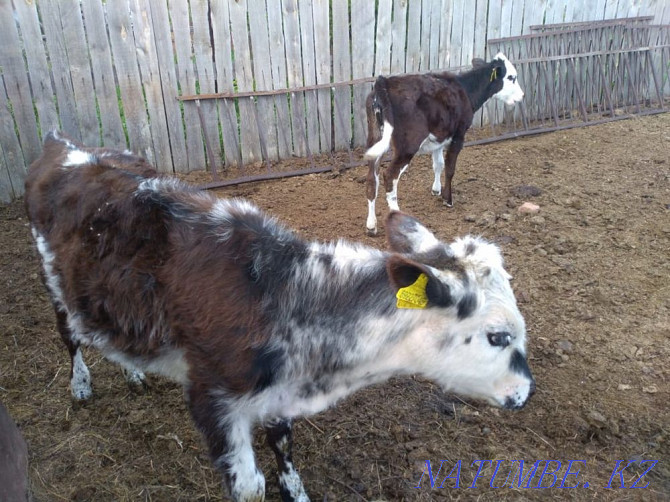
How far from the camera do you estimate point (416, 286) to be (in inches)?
81.8

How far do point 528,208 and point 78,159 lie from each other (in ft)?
14.7

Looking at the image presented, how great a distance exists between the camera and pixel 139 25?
615cm

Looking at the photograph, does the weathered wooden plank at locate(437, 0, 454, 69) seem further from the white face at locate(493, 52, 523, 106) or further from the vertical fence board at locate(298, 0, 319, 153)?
the vertical fence board at locate(298, 0, 319, 153)

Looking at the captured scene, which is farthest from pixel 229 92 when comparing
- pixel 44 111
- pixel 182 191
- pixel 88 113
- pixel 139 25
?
pixel 182 191

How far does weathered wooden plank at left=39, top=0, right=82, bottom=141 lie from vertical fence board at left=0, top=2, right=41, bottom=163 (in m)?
0.30

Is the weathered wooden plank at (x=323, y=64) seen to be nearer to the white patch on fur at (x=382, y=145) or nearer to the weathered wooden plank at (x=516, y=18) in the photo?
the white patch on fur at (x=382, y=145)

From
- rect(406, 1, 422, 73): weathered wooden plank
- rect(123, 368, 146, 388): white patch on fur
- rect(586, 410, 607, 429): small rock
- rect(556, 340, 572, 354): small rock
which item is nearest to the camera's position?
rect(586, 410, 607, 429): small rock

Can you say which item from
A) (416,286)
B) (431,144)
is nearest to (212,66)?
(431,144)

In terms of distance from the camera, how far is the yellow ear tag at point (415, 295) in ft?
6.79

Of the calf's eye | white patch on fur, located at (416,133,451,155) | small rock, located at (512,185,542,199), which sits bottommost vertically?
small rock, located at (512,185,542,199)

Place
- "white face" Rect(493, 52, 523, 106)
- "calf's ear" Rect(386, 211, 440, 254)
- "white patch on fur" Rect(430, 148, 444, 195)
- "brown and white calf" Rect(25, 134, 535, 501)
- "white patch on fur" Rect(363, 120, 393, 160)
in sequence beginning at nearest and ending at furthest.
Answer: "brown and white calf" Rect(25, 134, 535, 501) → "calf's ear" Rect(386, 211, 440, 254) → "white patch on fur" Rect(363, 120, 393, 160) → "white patch on fur" Rect(430, 148, 444, 195) → "white face" Rect(493, 52, 523, 106)

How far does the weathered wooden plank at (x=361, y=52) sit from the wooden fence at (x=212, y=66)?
0.05ft

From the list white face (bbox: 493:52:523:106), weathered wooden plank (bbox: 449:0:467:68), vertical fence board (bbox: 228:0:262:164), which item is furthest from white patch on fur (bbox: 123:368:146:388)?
weathered wooden plank (bbox: 449:0:467:68)

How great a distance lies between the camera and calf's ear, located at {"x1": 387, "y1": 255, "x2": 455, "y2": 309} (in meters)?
2.00
